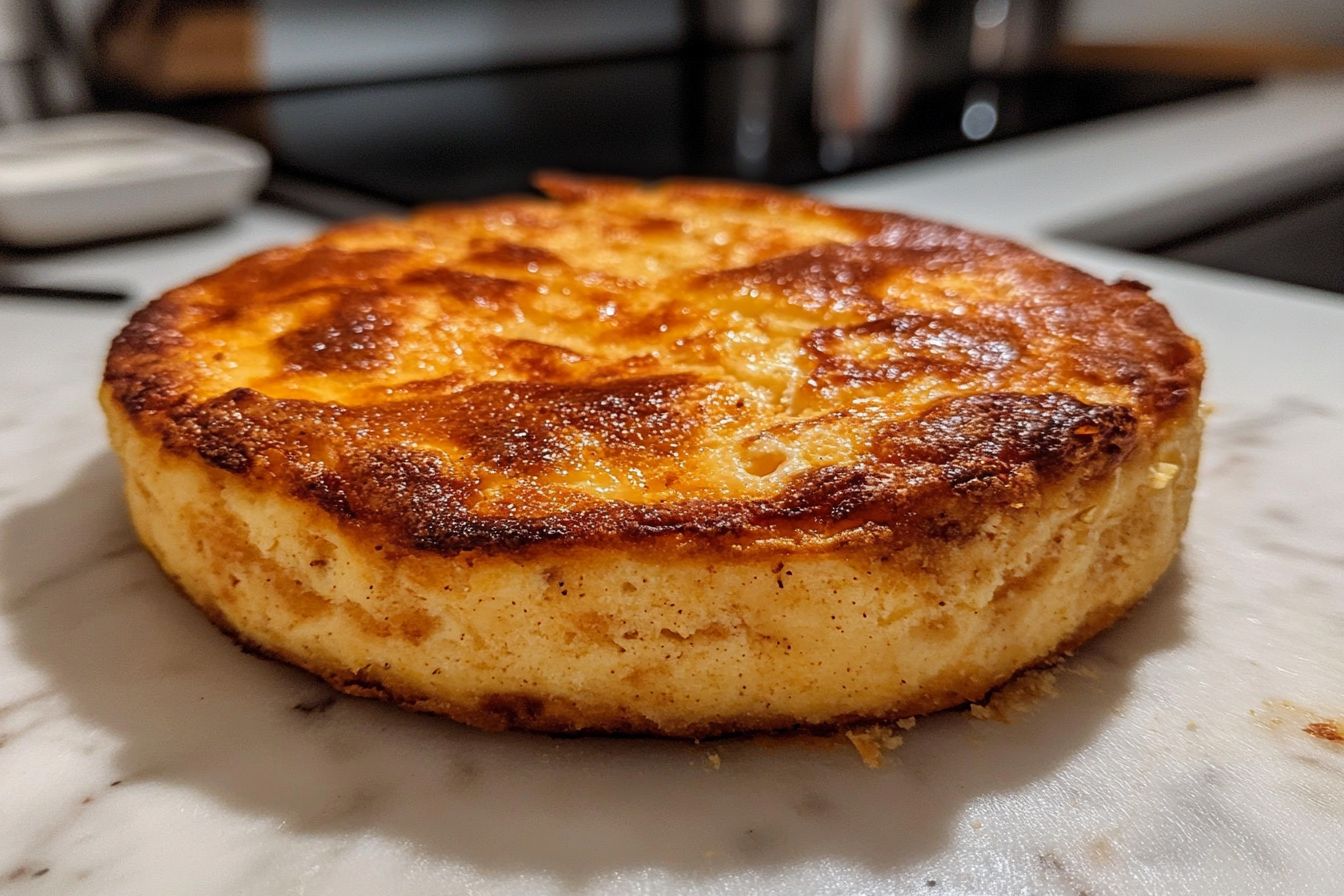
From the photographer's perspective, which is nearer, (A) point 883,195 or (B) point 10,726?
(B) point 10,726

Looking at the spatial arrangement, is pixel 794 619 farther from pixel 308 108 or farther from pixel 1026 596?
pixel 308 108

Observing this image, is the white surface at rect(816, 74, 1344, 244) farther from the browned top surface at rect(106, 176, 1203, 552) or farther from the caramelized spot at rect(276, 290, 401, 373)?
the caramelized spot at rect(276, 290, 401, 373)

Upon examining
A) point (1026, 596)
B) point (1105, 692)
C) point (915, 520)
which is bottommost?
point (1105, 692)

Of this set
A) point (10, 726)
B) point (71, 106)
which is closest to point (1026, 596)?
point (10, 726)

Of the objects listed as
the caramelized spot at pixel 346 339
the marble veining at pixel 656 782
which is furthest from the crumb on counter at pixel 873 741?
the caramelized spot at pixel 346 339

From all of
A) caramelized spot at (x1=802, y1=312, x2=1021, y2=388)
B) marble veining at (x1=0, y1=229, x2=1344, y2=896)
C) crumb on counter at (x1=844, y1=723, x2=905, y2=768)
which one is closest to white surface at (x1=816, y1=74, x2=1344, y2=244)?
caramelized spot at (x1=802, y1=312, x2=1021, y2=388)
